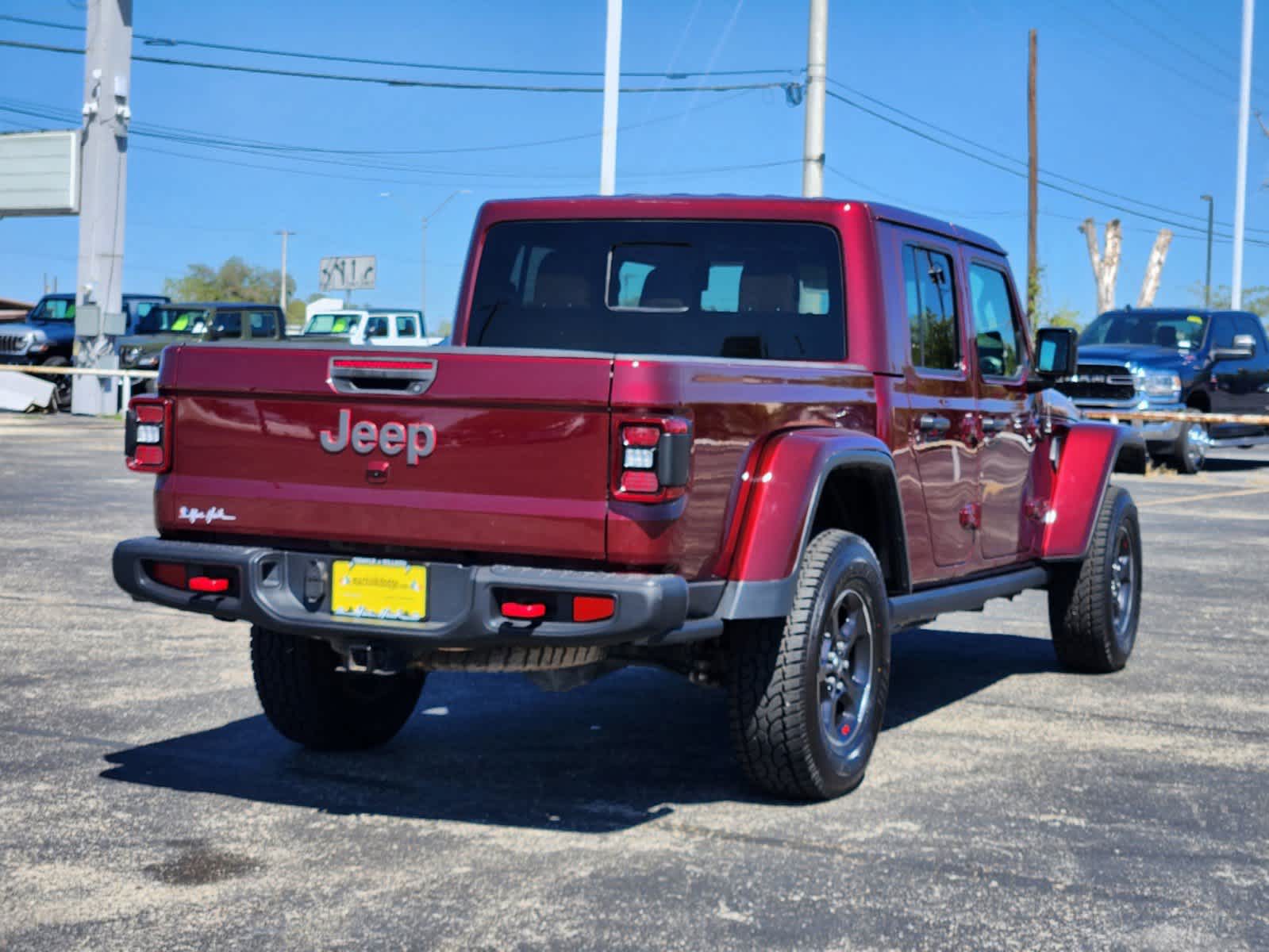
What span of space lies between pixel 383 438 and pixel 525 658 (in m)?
0.76

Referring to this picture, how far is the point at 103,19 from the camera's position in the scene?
33812mm

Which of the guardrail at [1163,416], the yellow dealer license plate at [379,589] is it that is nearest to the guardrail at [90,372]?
the guardrail at [1163,416]

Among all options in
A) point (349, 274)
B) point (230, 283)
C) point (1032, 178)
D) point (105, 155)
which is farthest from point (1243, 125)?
point (230, 283)

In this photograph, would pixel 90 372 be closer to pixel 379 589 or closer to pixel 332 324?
pixel 332 324

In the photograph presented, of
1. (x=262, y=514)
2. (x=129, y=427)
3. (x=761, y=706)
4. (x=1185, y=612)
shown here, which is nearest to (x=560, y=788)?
(x=761, y=706)

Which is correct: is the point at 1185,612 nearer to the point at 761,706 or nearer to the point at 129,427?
the point at 761,706

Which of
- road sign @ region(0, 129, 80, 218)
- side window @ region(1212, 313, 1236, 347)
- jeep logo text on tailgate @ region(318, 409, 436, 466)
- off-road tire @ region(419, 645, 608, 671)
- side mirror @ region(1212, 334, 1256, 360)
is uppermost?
road sign @ region(0, 129, 80, 218)

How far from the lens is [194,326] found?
1314 inches

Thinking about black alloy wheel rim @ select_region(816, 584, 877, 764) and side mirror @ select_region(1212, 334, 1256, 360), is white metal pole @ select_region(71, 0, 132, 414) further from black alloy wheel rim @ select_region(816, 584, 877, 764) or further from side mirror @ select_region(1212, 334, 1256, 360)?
black alloy wheel rim @ select_region(816, 584, 877, 764)

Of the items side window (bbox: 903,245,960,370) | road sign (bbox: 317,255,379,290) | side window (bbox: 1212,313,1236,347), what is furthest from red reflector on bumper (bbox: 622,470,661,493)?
road sign (bbox: 317,255,379,290)

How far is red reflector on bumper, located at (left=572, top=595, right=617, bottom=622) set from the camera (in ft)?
16.0

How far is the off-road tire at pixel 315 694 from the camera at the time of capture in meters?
6.13

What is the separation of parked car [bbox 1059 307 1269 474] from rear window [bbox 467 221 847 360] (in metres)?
16.0

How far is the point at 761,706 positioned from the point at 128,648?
3.92 meters
